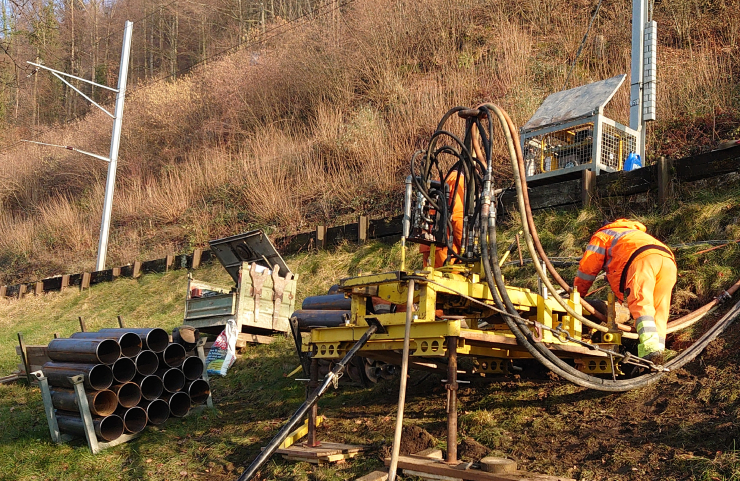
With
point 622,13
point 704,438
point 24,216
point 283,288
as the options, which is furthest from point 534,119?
point 24,216

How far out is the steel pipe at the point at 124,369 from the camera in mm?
7680

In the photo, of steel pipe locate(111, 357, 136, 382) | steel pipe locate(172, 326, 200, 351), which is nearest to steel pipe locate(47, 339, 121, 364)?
steel pipe locate(111, 357, 136, 382)

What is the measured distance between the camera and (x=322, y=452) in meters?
5.80

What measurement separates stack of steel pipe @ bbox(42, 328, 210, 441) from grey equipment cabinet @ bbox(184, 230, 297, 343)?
1567mm

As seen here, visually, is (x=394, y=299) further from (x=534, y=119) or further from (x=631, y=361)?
(x=534, y=119)

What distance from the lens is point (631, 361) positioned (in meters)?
5.77

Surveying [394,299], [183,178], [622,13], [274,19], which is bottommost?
[394,299]

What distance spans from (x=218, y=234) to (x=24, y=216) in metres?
15.1

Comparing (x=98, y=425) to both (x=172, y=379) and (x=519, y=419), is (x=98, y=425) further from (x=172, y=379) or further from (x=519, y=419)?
(x=519, y=419)

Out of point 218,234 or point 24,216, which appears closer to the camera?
point 218,234

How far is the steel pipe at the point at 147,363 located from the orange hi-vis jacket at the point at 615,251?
4.61m

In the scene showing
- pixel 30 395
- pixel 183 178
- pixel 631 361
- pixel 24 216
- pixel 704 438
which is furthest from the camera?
pixel 24 216

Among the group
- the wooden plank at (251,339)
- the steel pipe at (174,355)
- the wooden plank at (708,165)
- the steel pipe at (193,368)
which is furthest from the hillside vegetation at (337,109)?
the steel pipe at (174,355)

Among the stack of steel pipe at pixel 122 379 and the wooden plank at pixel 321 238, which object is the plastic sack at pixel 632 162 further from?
the stack of steel pipe at pixel 122 379
